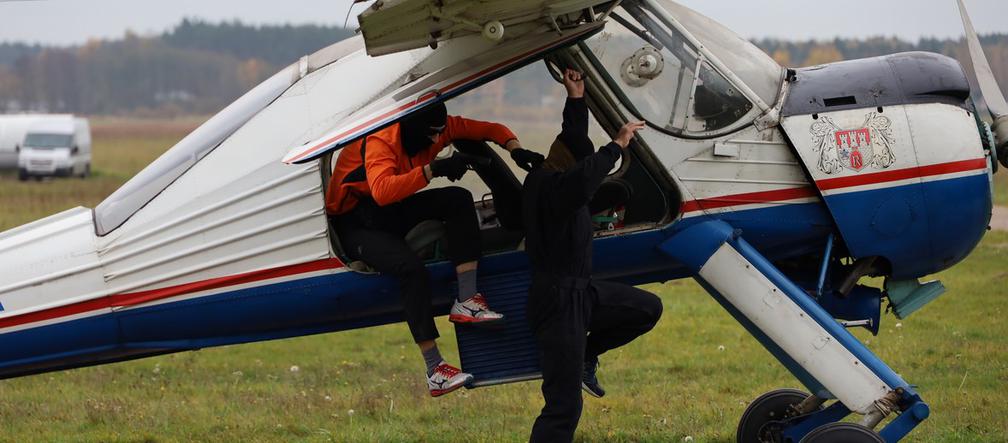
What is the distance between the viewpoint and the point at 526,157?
660cm

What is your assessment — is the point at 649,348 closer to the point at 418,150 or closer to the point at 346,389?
the point at 346,389

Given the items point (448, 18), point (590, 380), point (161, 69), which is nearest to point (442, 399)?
point (590, 380)

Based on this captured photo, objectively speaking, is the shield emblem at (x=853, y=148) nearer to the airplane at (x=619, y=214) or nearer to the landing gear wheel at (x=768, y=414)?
the airplane at (x=619, y=214)

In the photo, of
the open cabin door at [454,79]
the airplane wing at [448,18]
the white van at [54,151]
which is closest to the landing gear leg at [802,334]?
the open cabin door at [454,79]

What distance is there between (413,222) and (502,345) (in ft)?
2.59

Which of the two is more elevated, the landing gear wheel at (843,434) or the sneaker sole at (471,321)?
the sneaker sole at (471,321)

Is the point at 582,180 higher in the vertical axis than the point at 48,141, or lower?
higher

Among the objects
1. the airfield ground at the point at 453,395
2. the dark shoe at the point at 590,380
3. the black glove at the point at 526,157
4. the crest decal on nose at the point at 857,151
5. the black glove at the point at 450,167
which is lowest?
the airfield ground at the point at 453,395

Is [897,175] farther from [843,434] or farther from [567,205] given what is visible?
[567,205]

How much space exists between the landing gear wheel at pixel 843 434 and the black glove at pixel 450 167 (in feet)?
7.15

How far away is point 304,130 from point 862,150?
284 centimetres

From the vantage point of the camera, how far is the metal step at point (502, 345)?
654 centimetres

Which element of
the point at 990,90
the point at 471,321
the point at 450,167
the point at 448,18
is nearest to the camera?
the point at 448,18

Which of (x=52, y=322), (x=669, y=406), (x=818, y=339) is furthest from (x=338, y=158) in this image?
(x=669, y=406)
